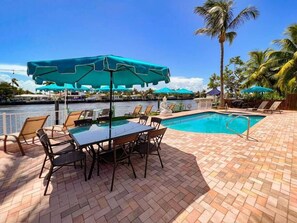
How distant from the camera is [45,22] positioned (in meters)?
6.57

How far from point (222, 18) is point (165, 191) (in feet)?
50.5

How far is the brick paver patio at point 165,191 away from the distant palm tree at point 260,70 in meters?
17.2

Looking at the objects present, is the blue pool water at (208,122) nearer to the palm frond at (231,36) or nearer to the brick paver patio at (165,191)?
the brick paver patio at (165,191)

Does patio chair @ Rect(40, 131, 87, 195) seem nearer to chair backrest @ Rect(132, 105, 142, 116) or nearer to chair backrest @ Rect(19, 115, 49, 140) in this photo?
chair backrest @ Rect(19, 115, 49, 140)

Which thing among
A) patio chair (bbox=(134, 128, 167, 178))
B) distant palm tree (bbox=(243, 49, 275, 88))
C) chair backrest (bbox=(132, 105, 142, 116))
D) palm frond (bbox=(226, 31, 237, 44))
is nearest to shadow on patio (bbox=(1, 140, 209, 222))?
patio chair (bbox=(134, 128, 167, 178))

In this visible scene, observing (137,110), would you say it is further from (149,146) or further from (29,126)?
(149,146)

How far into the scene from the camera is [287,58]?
48.8 ft

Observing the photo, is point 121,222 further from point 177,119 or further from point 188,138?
point 177,119

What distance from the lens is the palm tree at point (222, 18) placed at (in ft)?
41.9

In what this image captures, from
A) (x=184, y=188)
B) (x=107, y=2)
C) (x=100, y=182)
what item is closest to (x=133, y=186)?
(x=100, y=182)

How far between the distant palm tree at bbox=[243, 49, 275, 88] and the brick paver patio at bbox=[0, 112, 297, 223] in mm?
17171

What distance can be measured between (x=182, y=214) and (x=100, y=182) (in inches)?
56.4

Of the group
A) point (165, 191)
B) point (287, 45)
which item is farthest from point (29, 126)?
point (287, 45)

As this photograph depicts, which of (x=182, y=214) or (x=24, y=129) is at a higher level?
(x=24, y=129)
